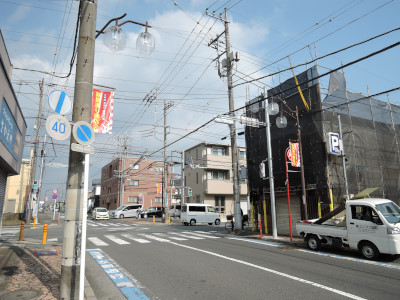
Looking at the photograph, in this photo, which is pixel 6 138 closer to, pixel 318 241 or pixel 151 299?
pixel 151 299

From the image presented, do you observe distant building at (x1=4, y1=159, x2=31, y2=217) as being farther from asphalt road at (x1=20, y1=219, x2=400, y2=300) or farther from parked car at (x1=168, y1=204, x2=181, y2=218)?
asphalt road at (x1=20, y1=219, x2=400, y2=300)

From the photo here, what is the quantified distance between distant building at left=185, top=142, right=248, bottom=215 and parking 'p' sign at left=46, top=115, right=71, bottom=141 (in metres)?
Answer: 33.6

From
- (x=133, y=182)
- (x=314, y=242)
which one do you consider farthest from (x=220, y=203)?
(x=314, y=242)

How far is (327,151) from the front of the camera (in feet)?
47.4

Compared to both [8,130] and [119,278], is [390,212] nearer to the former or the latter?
[119,278]

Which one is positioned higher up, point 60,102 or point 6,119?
point 6,119

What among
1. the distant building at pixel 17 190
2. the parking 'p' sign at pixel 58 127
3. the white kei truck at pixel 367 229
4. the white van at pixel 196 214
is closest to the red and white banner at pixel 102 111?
the parking 'p' sign at pixel 58 127

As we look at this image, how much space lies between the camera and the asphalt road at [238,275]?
18.6 ft

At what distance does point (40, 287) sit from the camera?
5746 mm

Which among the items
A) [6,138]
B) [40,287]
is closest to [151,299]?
[40,287]

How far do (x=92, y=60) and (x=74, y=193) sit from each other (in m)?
2.55

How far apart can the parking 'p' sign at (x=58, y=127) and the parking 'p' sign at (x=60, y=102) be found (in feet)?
1.57

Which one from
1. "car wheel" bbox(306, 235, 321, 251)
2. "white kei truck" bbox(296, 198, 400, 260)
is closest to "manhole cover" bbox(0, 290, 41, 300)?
"white kei truck" bbox(296, 198, 400, 260)

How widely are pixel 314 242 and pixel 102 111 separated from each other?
9.45 meters
